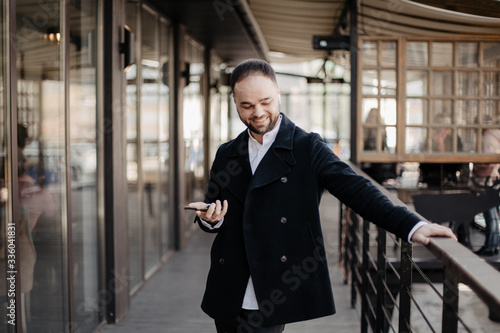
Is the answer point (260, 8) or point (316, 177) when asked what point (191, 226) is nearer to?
point (260, 8)

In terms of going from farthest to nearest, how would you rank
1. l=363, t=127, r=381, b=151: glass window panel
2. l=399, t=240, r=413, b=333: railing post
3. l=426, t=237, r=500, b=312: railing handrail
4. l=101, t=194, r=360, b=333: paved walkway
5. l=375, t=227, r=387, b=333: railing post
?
l=363, t=127, r=381, b=151: glass window panel < l=101, t=194, r=360, b=333: paved walkway < l=375, t=227, r=387, b=333: railing post < l=399, t=240, r=413, b=333: railing post < l=426, t=237, r=500, b=312: railing handrail

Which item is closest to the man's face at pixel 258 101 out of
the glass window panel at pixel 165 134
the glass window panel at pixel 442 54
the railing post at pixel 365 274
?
the railing post at pixel 365 274

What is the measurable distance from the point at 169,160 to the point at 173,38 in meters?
1.36

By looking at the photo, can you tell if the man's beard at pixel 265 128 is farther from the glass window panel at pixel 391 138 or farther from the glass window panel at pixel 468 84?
the glass window panel at pixel 468 84

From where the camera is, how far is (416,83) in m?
5.08

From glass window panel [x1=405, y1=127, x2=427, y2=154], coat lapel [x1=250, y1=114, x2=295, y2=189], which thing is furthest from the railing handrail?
glass window panel [x1=405, y1=127, x2=427, y2=154]

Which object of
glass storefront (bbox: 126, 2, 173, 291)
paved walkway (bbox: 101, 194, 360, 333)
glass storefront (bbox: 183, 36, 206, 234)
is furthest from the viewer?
glass storefront (bbox: 183, 36, 206, 234)

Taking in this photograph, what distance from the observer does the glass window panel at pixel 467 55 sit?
4926 millimetres

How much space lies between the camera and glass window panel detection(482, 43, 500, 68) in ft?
16.0

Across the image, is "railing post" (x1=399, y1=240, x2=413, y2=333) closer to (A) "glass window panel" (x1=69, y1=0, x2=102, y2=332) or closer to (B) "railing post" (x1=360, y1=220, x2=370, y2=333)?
(B) "railing post" (x1=360, y1=220, x2=370, y2=333)

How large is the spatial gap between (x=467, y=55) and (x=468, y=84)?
0.26 metres

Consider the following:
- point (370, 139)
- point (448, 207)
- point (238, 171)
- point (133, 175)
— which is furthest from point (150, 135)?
point (238, 171)

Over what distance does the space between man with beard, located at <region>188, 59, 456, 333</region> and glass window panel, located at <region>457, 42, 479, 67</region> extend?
3.52m

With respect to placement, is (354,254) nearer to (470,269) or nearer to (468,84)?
(468,84)
